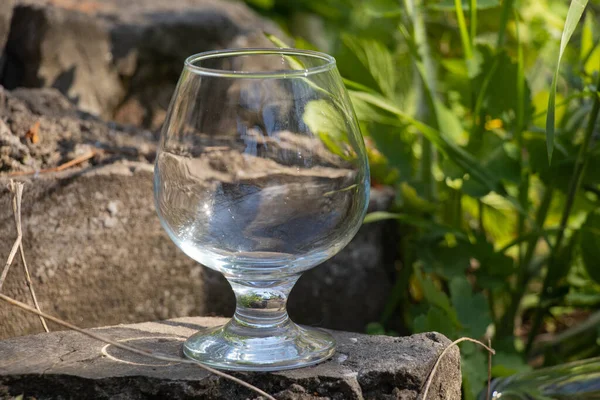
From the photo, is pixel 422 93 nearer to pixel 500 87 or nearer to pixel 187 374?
pixel 500 87

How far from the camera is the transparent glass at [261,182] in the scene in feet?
3.06

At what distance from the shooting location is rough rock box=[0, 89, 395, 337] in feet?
4.35

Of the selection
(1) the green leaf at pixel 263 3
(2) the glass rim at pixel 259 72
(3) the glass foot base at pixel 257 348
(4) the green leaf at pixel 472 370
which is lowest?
(4) the green leaf at pixel 472 370

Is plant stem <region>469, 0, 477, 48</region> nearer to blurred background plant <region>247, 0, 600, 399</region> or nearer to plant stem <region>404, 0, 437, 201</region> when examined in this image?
blurred background plant <region>247, 0, 600, 399</region>

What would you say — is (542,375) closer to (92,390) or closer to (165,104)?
(92,390)

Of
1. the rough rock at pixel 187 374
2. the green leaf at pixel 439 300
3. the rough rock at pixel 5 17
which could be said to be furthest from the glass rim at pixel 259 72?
the rough rock at pixel 5 17

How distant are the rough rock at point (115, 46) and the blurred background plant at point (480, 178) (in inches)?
17.5

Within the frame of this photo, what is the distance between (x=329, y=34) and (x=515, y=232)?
1.15 m

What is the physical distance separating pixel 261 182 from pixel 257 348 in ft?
0.68

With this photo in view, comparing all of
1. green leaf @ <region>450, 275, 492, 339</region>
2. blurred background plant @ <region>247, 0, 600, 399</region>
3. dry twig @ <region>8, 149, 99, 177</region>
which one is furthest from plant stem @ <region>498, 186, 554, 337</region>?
dry twig @ <region>8, 149, 99, 177</region>

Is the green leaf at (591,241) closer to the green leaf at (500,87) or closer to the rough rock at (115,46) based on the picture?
the green leaf at (500,87)

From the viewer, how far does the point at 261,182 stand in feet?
3.22

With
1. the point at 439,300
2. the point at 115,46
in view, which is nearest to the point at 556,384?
the point at 439,300

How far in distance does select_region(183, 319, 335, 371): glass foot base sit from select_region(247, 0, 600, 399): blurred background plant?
35cm
